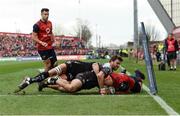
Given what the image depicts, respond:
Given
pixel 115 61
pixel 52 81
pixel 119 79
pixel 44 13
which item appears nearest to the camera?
pixel 115 61

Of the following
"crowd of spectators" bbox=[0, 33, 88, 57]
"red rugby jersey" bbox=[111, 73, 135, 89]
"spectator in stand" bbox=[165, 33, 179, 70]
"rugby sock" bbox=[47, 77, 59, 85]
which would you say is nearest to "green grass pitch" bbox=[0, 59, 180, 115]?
"rugby sock" bbox=[47, 77, 59, 85]

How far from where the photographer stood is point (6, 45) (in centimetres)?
7881

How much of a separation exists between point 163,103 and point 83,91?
2925 millimetres

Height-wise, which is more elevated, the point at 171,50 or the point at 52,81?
the point at 171,50

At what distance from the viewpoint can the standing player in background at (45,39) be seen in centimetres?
1367

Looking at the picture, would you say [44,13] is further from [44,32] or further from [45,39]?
[45,39]

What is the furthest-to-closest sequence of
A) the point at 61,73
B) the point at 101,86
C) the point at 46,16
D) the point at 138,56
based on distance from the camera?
1. the point at 138,56
2. the point at 46,16
3. the point at 61,73
4. the point at 101,86

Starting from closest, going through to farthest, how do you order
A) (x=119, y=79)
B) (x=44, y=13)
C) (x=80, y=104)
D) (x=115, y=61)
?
1. (x=80, y=104)
2. (x=115, y=61)
3. (x=119, y=79)
4. (x=44, y=13)

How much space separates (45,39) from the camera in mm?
14062

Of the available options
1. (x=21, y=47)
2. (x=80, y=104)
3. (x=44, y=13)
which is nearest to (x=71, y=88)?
(x=80, y=104)

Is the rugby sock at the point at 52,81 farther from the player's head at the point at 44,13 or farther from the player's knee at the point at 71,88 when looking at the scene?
the player's head at the point at 44,13

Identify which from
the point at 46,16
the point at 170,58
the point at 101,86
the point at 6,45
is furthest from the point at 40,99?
the point at 6,45

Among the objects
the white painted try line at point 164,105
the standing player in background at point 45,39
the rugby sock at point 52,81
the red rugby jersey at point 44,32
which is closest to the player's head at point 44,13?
the standing player in background at point 45,39

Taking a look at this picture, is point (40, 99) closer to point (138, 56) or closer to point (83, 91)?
point (83, 91)
